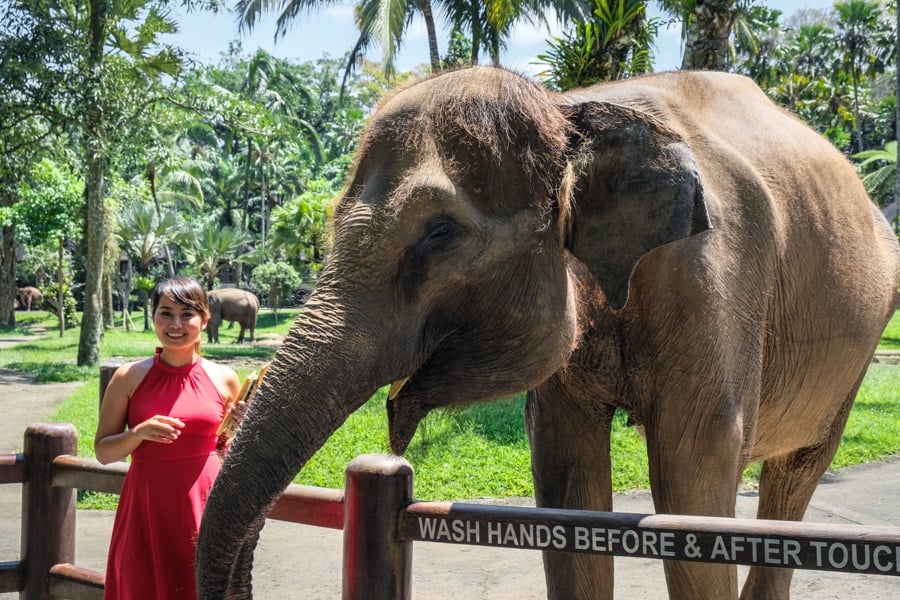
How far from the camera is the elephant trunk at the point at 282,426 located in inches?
76.1

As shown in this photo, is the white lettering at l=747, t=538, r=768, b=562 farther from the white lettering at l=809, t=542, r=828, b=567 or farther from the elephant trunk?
the elephant trunk

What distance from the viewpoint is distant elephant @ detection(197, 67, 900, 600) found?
2041mm

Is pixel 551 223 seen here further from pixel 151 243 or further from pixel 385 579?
pixel 151 243

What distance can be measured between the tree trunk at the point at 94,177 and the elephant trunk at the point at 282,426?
44.1ft

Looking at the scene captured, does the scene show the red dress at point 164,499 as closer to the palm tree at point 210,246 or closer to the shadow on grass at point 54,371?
the shadow on grass at point 54,371

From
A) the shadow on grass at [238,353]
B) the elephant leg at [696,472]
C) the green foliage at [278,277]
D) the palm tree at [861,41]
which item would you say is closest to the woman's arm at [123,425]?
the elephant leg at [696,472]

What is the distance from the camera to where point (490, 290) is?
2.28 metres

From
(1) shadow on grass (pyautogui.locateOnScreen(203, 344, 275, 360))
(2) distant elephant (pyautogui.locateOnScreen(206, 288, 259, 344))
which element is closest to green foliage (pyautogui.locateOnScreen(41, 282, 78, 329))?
(2) distant elephant (pyautogui.locateOnScreen(206, 288, 259, 344))

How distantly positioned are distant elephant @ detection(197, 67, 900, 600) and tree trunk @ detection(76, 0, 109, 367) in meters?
13.0

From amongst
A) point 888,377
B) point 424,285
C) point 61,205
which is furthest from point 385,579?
point 61,205

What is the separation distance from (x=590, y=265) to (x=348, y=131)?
4837 centimetres

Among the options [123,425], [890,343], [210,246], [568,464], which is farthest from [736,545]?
[210,246]

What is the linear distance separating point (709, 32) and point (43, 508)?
25.9 feet

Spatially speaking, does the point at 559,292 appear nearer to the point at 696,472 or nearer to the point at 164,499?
the point at 696,472
